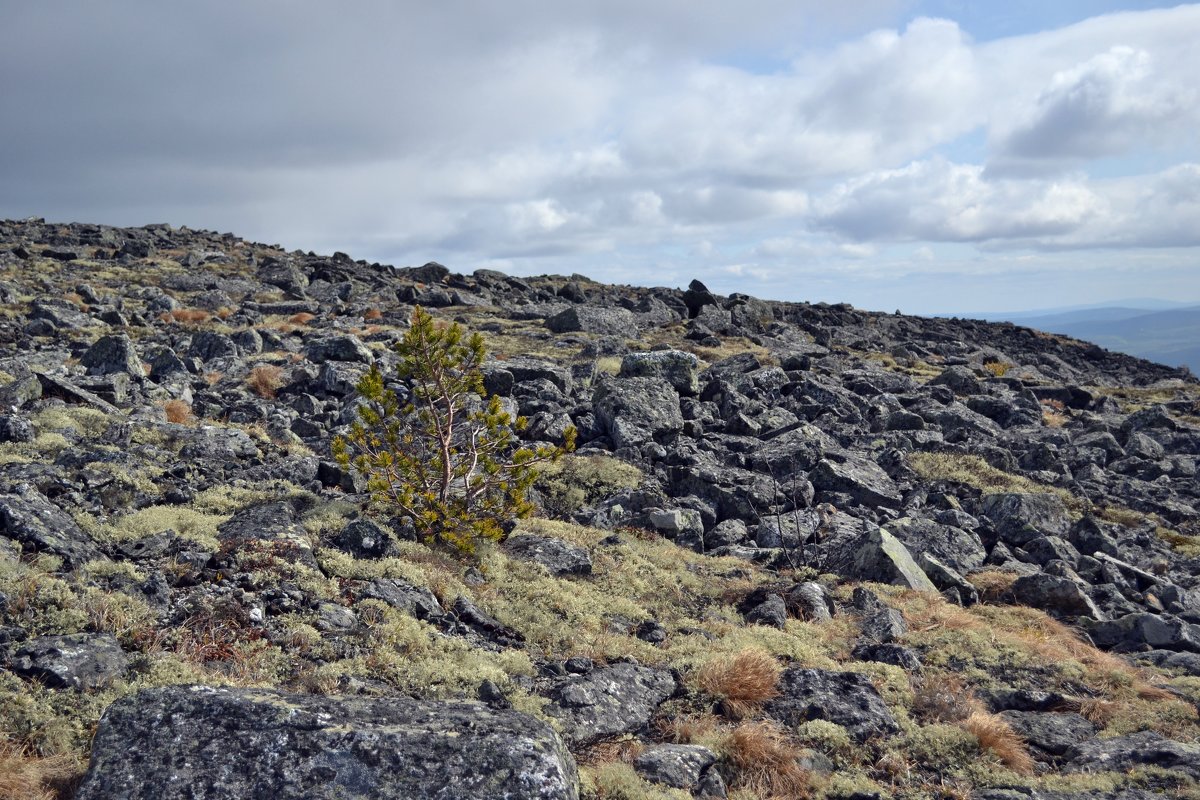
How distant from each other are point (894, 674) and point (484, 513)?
6.67m

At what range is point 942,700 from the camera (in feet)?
30.9

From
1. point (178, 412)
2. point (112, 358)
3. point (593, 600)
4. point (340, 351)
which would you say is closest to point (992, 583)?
point (593, 600)

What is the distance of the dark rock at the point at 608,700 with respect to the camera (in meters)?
7.88

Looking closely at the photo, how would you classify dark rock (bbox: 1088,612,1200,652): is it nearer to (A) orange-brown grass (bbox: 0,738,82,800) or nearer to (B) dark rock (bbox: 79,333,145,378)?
(A) orange-brown grass (bbox: 0,738,82,800)

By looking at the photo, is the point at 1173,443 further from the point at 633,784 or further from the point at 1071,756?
the point at 633,784

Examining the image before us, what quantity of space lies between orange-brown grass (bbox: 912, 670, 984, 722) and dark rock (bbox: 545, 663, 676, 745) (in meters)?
3.13

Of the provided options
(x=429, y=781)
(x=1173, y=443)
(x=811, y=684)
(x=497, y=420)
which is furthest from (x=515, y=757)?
(x=1173, y=443)

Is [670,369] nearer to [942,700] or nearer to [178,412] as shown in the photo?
[178,412]

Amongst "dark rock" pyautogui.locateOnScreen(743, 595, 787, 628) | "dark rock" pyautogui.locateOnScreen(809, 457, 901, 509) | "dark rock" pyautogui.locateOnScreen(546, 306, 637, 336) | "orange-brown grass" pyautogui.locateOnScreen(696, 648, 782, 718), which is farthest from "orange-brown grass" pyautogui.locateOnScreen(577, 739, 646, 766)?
"dark rock" pyautogui.locateOnScreen(546, 306, 637, 336)

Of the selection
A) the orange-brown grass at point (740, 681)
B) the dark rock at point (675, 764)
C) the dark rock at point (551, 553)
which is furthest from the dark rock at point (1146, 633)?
the dark rock at point (675, 764)

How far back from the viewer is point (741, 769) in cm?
744

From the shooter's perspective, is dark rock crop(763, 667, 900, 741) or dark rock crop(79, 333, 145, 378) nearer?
dark rock crop(763, 667, 900, 741)

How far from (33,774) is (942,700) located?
9.27 metres

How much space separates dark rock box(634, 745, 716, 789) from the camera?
22.7ft
